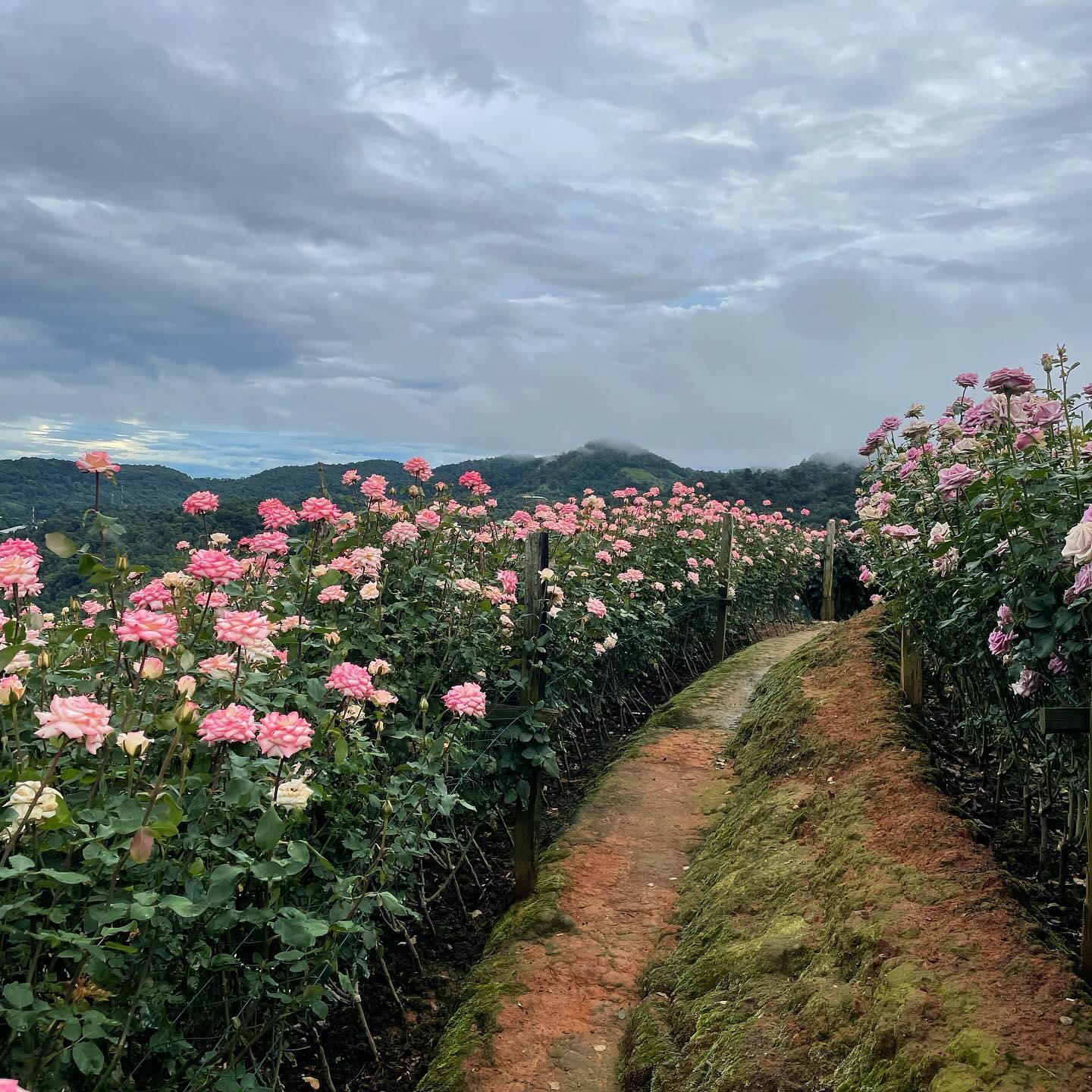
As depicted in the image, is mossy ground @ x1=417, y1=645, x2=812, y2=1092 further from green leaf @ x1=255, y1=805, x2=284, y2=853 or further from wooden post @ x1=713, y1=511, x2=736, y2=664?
wooden post @ x1=713, y1=511, x2=736, y2=664

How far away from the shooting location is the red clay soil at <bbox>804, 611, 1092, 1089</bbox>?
2.15m

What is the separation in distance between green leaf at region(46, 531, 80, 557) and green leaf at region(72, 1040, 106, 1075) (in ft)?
4.34

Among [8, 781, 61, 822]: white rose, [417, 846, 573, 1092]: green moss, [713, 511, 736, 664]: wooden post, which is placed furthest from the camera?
[713, 511, 736, 664]: wooden post

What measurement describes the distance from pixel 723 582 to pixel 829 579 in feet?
16.6

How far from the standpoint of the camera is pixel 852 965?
2.70 meters

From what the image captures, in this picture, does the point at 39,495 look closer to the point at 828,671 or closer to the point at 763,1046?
the point at 828,671

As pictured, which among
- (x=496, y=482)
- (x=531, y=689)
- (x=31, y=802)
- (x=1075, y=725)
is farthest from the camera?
(x=496, y=482)

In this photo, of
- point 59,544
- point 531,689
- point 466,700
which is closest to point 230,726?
point 59,544

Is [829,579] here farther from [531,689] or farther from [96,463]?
[96,463]

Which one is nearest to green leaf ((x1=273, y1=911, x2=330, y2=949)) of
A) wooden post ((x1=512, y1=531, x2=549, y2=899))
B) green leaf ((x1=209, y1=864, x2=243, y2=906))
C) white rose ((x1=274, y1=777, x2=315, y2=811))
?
green leaf ((x1=209, y1=864, x2=243, y2=906))

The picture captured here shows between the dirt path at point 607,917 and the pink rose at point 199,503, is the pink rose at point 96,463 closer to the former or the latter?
the pink rose at point 199,503

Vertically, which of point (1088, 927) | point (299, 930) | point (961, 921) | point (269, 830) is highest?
point (269, 830)

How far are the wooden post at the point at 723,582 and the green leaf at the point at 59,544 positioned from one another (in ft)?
28.7

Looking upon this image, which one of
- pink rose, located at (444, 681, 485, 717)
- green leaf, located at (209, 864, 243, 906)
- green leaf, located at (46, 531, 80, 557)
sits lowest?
green leaf, located at (209, 864, 243, 906)
